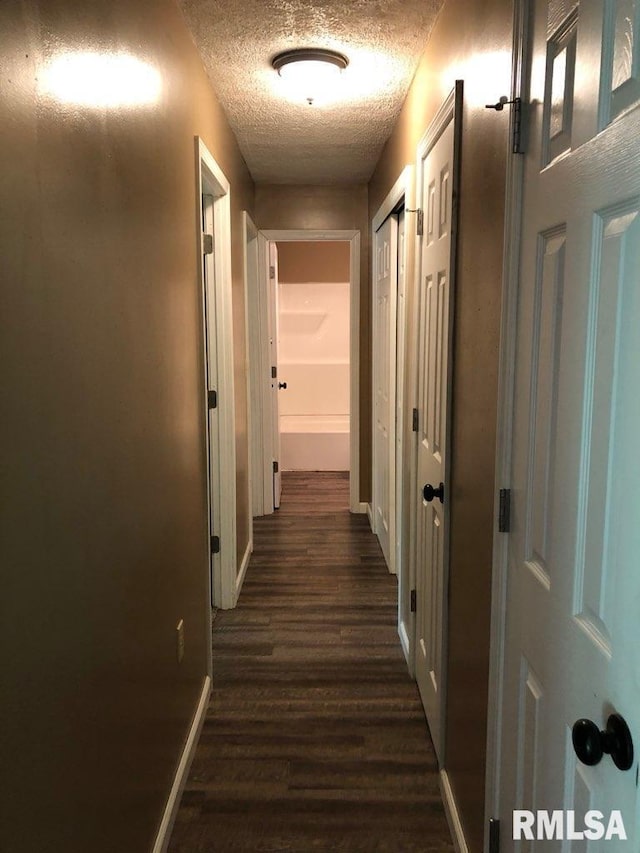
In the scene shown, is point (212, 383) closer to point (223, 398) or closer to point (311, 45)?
point (223, 398)

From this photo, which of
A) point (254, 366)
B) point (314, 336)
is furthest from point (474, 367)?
point (314, 336)

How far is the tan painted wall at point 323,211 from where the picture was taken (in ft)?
15.1

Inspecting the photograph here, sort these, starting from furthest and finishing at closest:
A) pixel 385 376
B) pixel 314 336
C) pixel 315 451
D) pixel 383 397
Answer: pixel 314 336
pixel 315 451
pixel 383 397
pixel 385 376

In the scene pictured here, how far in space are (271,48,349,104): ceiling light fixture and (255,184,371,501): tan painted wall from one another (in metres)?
2.01

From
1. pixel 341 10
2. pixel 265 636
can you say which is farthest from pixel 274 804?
pixel 341 10

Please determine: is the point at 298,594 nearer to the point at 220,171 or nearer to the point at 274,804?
the point at 274,804

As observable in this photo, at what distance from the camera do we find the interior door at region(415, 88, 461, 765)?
1.92 metres

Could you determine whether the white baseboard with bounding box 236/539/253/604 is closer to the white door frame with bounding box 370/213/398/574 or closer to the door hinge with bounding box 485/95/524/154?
the white door frame with bounding box 370/213/398/574

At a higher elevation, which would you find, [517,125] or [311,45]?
[311,45]

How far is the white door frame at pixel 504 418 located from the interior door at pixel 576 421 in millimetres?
32

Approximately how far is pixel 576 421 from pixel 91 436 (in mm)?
876

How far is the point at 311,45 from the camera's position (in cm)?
232

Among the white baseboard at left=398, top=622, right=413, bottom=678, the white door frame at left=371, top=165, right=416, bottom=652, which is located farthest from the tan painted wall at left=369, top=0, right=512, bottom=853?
the white baseboard at left=398, top=622, right=413, bottom=678

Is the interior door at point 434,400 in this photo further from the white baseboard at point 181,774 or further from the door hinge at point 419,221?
the white baseboard at point 181,774
